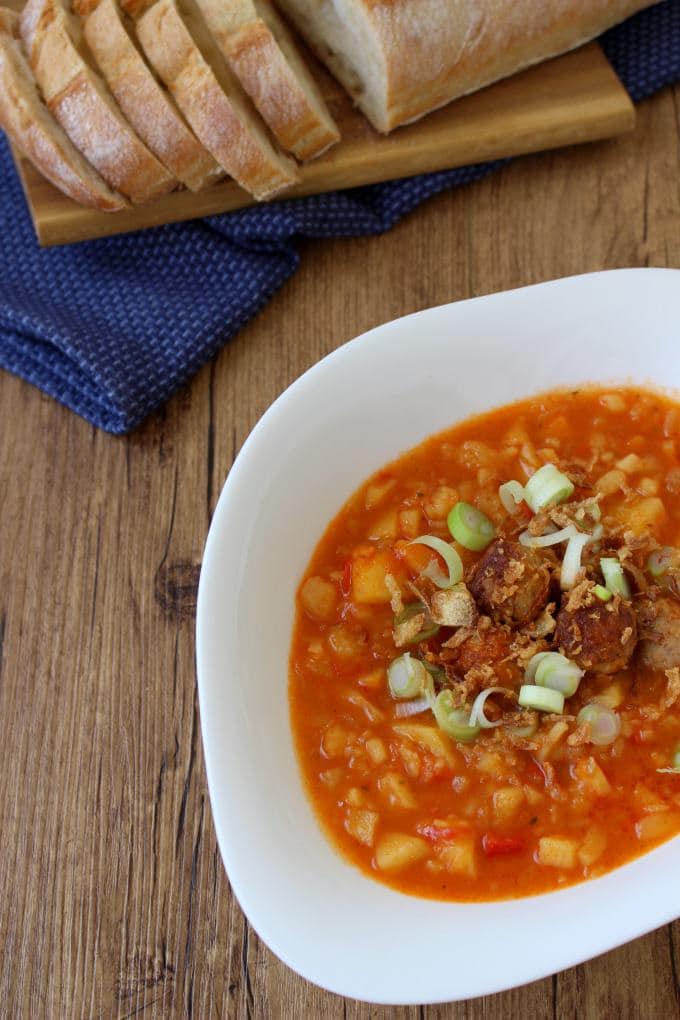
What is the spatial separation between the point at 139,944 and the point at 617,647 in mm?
1932

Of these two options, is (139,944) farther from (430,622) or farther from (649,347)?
(649,347)

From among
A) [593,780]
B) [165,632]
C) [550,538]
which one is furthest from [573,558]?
[165,632]

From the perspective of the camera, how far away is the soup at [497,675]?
130 inches

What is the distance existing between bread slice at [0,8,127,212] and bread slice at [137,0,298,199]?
46cm

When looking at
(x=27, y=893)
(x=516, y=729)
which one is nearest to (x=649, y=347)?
(x=516, y=729)

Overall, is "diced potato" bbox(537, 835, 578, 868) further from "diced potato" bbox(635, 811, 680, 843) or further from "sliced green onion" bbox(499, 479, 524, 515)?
"sliced green onion" bbox(499, 479, 524, 515)

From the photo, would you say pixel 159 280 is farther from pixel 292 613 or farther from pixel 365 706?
pixel 365 706

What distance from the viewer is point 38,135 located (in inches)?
167

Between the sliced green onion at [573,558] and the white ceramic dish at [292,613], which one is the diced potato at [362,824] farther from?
the sliced green onion at [573,558]

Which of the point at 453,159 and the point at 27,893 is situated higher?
the point at 453,159

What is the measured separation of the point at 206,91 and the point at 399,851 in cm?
287

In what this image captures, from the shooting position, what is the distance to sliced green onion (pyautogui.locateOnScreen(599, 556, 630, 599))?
11.4 ft

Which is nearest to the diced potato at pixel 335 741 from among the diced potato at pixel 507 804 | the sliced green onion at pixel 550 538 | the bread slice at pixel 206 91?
the diced potato at pixel 507 804

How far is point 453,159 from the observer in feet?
15.0
